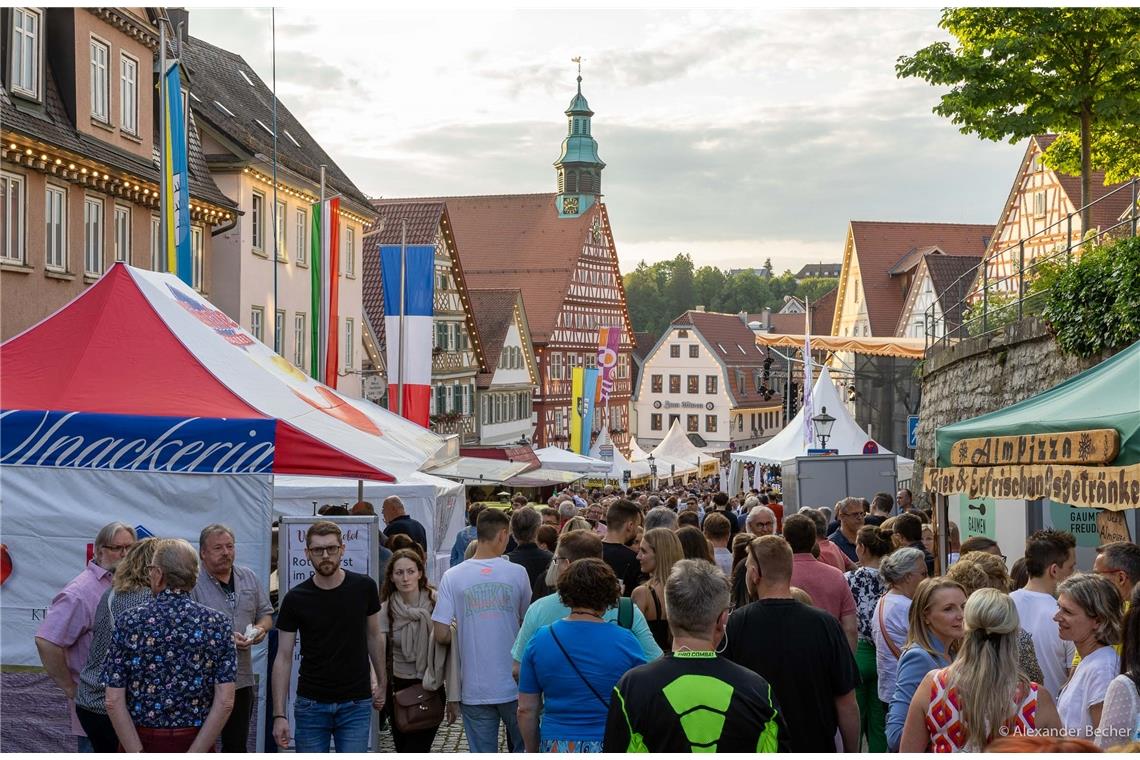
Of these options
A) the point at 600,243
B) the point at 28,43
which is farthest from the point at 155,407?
the point at 600,243

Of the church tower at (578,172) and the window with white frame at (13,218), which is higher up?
the church tower at (578,172)

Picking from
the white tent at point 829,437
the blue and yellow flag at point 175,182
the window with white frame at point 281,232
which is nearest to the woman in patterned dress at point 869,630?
the blue and yellow flag at point 175,182

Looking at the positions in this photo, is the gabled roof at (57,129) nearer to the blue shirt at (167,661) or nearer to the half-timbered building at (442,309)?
the blue shirt at (167,661)

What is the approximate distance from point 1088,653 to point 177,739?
354 centimetres

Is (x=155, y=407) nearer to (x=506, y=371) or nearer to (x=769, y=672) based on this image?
(x=769, y=672)

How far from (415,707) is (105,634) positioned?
A: 201 cm

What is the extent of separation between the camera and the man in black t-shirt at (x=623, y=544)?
823 centimetres

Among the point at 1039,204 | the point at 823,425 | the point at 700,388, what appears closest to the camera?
the point at 823,425

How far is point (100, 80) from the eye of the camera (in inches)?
859

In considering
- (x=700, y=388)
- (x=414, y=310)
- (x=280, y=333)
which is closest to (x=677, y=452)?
(x=280, y=333)

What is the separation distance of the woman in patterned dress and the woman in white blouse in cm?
173

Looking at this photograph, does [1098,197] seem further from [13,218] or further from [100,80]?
[13,218]

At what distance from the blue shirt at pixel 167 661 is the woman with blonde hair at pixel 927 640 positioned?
2689 mm

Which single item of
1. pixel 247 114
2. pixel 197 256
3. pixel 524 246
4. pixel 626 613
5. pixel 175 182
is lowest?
pixel 626 613
